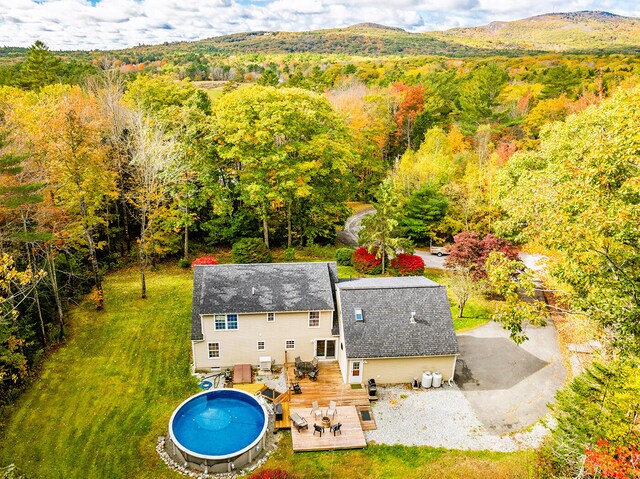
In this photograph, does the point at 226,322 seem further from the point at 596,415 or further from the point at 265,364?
the point at 596,415

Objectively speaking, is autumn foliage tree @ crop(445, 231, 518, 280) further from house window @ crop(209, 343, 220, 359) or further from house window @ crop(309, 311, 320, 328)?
house window @ crop(209, 343, 220, 359)

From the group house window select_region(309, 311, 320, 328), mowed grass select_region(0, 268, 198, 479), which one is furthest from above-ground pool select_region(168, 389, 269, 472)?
house window select_region(309, 311, 320, 328)

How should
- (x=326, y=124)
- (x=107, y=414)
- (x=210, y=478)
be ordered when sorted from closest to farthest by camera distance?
(x=210, y=478) < (x=107, y=414) < (x=326, y=124)

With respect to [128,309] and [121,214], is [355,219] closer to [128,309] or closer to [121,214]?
[121,214]

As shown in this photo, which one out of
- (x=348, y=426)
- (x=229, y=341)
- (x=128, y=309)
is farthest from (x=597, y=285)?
(x=128, y=309)

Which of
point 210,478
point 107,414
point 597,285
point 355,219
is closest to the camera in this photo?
point 597,285

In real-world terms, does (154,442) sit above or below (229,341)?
below

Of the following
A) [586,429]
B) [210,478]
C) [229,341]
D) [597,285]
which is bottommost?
[210,478]

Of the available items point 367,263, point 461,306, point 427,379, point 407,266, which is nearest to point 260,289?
point 427,379
